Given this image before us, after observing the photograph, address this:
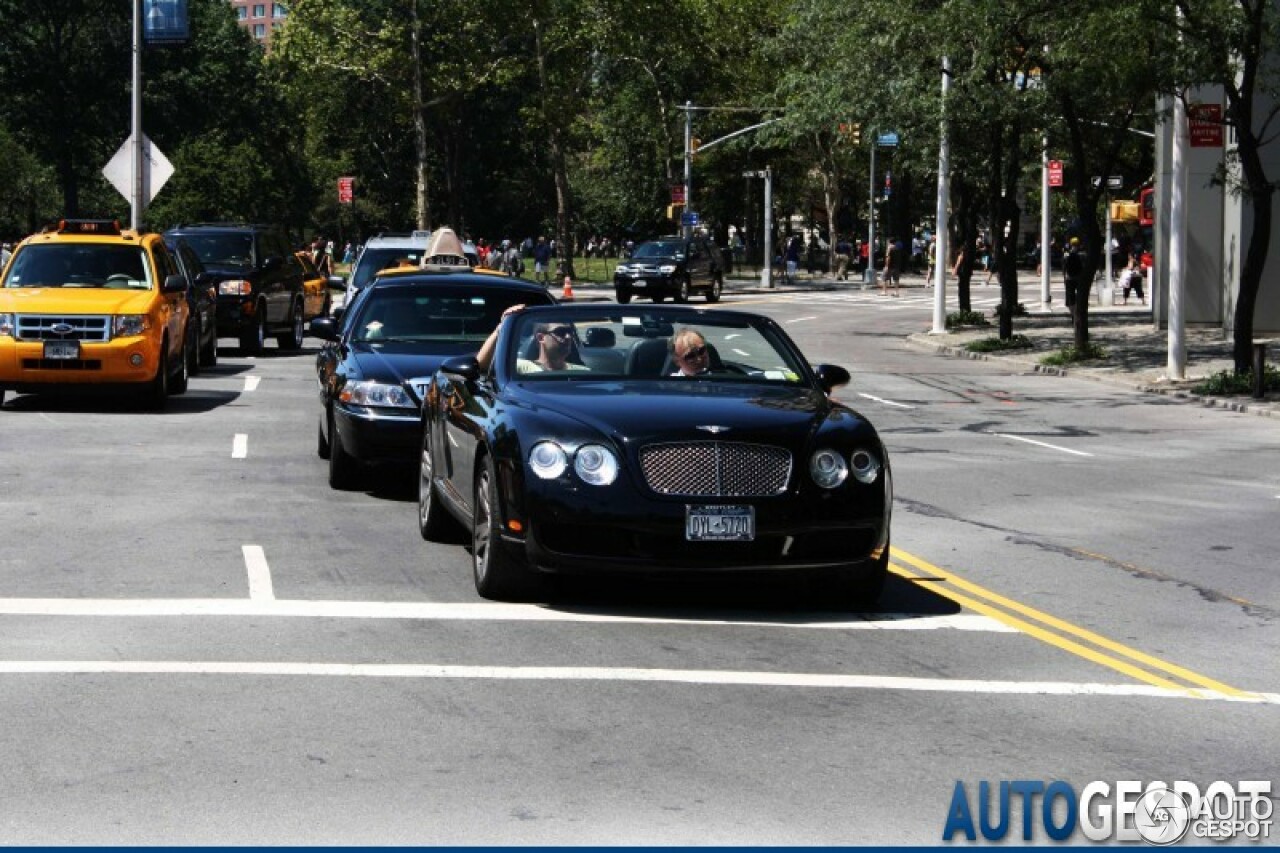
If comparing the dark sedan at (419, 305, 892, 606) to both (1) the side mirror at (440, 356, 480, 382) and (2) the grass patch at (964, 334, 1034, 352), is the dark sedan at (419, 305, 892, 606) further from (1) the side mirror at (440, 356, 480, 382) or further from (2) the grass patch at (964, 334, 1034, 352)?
(2) the grass patch at (964, 334, 1034, 352)

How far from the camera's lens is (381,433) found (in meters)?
14.6

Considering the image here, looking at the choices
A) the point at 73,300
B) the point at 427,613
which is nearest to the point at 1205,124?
the point at 73,300

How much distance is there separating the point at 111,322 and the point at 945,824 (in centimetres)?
1696

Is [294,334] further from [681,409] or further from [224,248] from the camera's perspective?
[681,409]

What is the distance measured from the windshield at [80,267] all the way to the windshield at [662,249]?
4018 centimetres

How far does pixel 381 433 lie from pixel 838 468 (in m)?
5.29

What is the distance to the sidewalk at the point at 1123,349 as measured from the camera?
30.5 meters

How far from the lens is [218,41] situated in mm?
85125

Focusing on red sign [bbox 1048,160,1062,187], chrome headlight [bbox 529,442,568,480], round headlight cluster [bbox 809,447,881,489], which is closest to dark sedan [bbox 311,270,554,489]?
chrome headlight [bbox 529,442,568,480]

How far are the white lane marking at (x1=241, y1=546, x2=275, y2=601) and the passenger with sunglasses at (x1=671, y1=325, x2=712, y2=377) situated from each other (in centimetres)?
244

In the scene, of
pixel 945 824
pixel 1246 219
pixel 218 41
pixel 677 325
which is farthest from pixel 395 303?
pixel 218 41

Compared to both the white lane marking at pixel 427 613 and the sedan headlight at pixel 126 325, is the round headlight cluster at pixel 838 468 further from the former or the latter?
the sedan headlight at pixel 126 325

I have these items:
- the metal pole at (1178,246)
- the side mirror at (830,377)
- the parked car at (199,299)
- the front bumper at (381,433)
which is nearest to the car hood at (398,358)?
the front bumper at (381,433)

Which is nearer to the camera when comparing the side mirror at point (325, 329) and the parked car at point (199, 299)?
the side mirror at point (325, 329)
